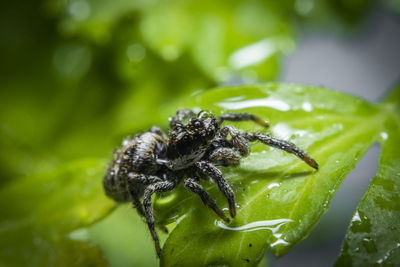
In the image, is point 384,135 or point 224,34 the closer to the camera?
point 384,135

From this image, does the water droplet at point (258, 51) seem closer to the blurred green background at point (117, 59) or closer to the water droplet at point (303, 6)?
the blurred green background at point (117, 59)

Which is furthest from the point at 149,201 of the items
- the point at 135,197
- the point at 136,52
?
the point at 136,52

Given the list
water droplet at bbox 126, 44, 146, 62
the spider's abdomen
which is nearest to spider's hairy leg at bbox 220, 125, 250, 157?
the spider's abdomen

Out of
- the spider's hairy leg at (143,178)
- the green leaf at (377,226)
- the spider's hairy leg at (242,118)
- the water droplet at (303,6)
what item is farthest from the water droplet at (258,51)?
the green leaf at (377,226)

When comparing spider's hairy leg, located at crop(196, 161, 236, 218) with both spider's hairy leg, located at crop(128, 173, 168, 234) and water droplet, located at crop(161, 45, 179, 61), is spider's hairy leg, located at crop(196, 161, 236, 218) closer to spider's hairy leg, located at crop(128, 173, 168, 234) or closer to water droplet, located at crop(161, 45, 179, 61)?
spider's hairy leg, located at crop(128, 173, 168, 234)

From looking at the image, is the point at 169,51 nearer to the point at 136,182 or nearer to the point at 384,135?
the point at 136,182
